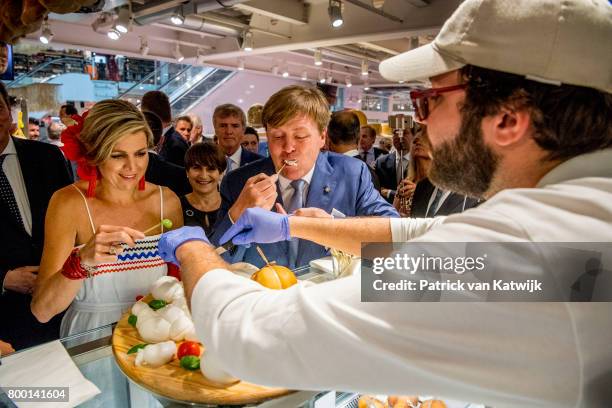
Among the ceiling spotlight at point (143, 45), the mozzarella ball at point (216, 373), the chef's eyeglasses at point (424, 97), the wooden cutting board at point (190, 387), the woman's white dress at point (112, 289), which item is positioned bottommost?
the woman's white dress at point (112, 289)

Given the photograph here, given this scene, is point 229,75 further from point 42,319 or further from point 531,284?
point 531,284

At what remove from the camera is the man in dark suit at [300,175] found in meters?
2.36

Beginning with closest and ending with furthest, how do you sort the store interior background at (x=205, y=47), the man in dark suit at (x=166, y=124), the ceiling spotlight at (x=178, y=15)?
1. the man in dark suit at (x=166, y=124)
2. the ceiling spotlight at (x=178, y=15)
3. the store interior background at (x=205, y=47)

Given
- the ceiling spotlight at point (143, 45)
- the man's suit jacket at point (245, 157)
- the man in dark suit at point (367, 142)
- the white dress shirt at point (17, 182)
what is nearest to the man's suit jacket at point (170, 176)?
the white dress shirt at point (17, 182)

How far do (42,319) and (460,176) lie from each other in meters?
1.98

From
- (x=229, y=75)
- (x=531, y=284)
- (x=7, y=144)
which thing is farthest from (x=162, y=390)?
(x=229, y=75)

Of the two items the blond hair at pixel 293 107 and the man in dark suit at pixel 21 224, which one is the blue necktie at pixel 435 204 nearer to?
the blond hair at pixel 293 107

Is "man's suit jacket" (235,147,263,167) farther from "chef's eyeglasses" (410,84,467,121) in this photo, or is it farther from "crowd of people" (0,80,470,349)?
"chef's eyeglasses" (410,84,467,121)

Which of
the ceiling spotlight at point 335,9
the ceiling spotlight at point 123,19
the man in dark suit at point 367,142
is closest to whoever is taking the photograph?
the ceiling spotlight at point 335,9

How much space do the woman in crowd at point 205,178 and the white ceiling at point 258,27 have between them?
3.33 m

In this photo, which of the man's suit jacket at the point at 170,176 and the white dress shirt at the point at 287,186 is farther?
the man's suit jacket at the point at 170,176

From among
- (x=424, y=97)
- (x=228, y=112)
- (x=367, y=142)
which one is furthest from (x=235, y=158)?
(x=424, y=97)

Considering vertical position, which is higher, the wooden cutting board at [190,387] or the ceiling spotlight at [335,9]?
the ceiling spotlight at [335,9]

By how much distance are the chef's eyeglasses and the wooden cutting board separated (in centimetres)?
84
